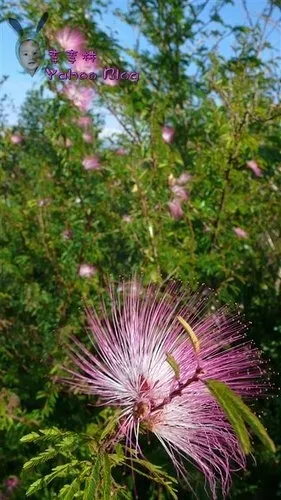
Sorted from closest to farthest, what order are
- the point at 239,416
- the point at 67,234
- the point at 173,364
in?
the point at 239,416
the point at 173,364
the point at 67,234

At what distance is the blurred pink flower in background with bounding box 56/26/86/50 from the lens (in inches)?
107

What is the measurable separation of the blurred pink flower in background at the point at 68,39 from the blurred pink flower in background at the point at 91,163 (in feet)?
1.43

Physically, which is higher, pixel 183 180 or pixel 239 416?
pixel 183 180

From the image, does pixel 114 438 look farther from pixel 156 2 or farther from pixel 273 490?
pixel 156 2

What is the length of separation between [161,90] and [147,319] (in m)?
2.34

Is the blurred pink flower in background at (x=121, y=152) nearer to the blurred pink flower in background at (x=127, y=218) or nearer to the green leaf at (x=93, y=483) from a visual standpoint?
the blurred pink flower in background at (x=127, y=218)

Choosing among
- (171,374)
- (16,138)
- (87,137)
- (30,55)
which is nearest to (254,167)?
(87,137)

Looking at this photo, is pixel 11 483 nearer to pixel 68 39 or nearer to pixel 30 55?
pixel 30 55

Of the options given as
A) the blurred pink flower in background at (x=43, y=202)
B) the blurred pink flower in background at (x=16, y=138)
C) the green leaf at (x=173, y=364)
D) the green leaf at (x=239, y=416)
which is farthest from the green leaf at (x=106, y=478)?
the blurred pink flower in background at (x=16, y=138)

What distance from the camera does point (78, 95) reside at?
264cm

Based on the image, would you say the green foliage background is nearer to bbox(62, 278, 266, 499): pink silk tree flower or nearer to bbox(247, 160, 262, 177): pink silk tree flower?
bbox(247, 160, 262, 177): pink silk tree flower

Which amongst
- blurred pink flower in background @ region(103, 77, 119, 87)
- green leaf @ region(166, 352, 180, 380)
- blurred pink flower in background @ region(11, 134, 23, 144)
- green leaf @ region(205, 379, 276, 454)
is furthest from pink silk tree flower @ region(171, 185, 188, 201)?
green leaf @ region(205, 379, 276, 454)

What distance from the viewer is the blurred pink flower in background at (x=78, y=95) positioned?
2.62 meters

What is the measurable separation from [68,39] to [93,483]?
6.60ft
